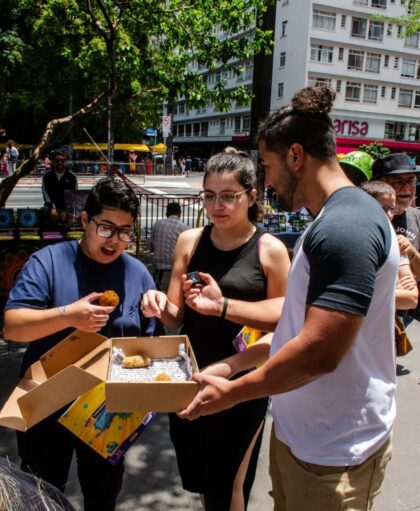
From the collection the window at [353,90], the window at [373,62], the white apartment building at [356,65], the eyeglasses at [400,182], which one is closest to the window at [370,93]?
the white apartment building at [356,65]

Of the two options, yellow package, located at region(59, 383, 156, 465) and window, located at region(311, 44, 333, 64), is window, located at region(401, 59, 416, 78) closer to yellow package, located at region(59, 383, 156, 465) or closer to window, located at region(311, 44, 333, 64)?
window, located at region(311, 44, 333, 64)

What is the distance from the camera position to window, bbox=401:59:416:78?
4694 cm

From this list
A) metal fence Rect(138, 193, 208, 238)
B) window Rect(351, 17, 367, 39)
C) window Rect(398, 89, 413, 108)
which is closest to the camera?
metal fence Rect(138, 193, 208, 238)

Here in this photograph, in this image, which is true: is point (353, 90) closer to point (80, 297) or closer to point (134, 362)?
point (80, 297)

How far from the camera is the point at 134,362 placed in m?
1.87

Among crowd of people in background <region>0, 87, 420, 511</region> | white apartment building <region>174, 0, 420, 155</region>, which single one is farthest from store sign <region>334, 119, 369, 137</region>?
crowd of people in background <region>0, 87, 420, 511</region>

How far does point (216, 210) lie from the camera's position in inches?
89.0

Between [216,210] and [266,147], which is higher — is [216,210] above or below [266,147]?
below

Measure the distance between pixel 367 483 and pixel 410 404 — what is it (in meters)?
3.01

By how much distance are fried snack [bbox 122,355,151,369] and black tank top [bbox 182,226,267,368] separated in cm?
45

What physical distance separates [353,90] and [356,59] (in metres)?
2.95

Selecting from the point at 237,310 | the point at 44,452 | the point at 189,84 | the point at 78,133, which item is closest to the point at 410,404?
the point at 237,310

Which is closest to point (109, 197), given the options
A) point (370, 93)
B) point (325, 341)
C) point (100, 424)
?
point (100, 424)

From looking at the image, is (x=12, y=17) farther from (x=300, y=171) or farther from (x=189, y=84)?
(x=300, y=171)
